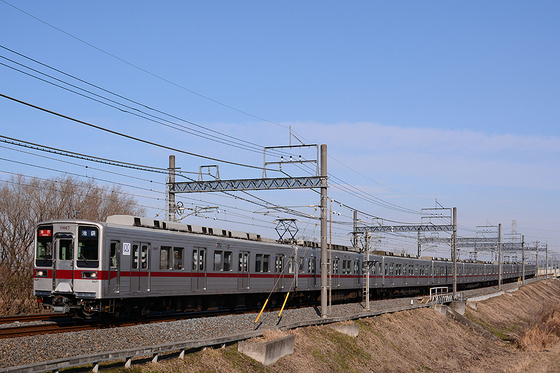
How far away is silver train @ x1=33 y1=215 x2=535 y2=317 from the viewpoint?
16.9 meters

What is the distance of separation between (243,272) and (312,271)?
295 inches

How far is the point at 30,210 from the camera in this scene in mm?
38906

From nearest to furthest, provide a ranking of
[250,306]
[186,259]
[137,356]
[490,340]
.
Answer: [137,356]
[186,259]
[250,306]
[490,340]

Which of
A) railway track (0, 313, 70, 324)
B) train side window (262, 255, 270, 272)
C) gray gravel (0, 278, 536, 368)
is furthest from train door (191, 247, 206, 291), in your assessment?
train side window (262, 255, 270, 272)

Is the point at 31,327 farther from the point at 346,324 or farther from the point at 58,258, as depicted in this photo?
the point at 346,324

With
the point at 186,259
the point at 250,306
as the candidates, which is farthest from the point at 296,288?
the point at 186,259

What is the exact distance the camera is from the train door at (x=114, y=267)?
17109 mm

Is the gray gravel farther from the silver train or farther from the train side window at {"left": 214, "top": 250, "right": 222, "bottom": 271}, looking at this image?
the train side window at {"left": 214, "top": 250, "right": 222, "bottom": 271}

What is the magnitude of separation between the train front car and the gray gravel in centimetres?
215

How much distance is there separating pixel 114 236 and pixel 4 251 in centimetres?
2193

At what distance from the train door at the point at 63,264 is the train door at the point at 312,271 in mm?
15899

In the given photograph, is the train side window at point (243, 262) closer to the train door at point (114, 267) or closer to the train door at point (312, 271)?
the train door at point (312, 271)

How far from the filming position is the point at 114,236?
56.9 feet

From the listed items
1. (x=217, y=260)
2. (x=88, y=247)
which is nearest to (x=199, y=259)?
(x=217, y=260)
